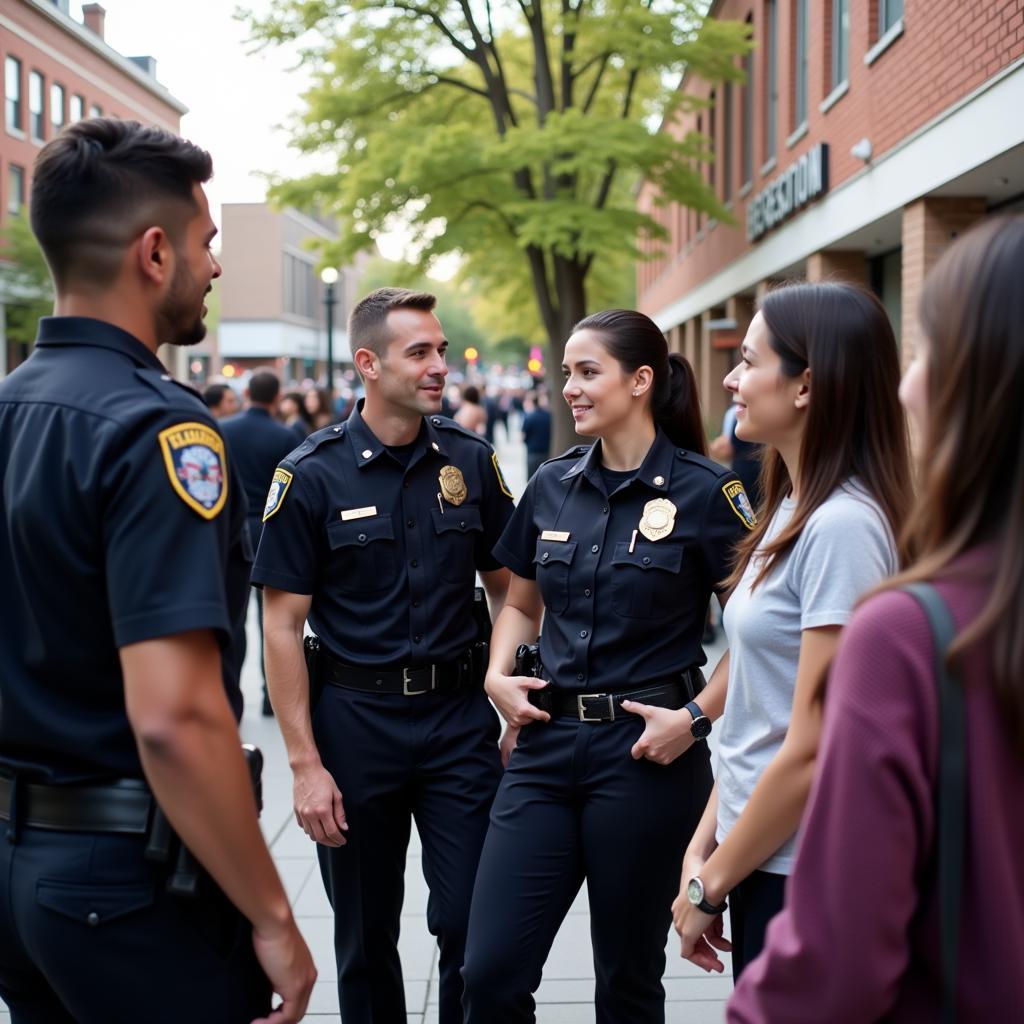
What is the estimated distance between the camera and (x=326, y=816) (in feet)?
11.6

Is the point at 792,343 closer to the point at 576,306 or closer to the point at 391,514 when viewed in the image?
the point at 391,514

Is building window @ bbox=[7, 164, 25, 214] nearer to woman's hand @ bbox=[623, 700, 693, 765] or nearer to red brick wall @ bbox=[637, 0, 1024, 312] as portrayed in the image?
red brick wall @ bbox=[637, 0, 1024, 312]

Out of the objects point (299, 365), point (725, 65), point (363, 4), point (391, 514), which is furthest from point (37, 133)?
point (299, 365)

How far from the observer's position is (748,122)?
21750mm

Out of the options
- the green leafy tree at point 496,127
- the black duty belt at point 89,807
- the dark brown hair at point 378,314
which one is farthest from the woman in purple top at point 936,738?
the green leafy tree at point 496,127

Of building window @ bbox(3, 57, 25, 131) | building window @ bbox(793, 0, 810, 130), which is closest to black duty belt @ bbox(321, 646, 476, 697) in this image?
building window @ bbox(793, 0, 810, 130)

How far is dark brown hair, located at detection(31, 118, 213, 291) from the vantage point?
2082 millimetres

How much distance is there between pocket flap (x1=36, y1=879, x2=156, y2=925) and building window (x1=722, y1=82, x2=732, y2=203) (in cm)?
2274

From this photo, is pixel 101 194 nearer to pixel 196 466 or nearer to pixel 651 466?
pixel 196 466

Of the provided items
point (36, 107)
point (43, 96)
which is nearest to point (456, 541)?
point (36, 107)

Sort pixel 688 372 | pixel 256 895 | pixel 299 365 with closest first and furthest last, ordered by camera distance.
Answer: pixel 256 895 < pixel 688 372 < pixel 299 365

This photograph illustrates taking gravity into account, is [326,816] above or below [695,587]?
below

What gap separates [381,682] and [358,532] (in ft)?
1.43

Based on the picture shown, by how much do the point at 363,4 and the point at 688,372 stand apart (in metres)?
15.8
